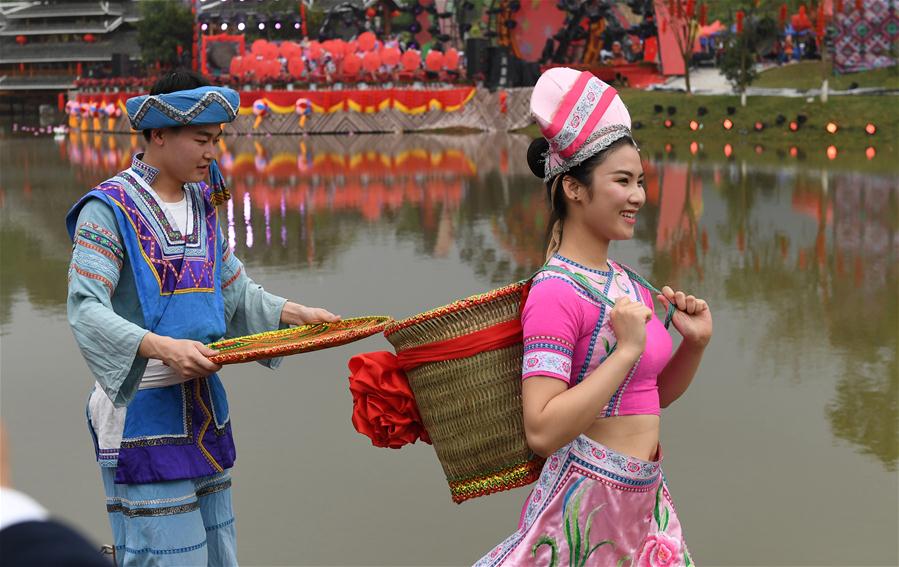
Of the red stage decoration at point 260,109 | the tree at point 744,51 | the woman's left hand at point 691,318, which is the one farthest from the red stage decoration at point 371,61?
the woman's left hand at point 691,318

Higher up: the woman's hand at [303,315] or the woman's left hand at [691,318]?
the woman's left hand at [691,318]

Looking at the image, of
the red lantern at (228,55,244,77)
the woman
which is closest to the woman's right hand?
the woman

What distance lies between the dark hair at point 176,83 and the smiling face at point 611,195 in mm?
1116

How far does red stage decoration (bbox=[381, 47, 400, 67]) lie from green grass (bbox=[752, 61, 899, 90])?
10.1m

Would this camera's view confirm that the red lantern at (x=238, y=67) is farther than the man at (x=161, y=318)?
Yes

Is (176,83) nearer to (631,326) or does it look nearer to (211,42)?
(631,326)

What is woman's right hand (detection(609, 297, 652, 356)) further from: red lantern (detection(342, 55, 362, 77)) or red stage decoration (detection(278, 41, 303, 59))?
red stage decoration (detection(278, 41, 303, 59))

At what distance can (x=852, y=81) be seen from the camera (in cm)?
3441

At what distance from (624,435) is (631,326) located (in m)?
0.27

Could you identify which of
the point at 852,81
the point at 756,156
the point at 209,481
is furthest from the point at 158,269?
the point at 852,81

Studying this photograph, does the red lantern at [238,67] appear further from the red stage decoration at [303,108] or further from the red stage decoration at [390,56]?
the red stage decoration at [390,56]

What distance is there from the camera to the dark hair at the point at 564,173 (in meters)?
2.62

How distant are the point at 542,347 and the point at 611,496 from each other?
369mm

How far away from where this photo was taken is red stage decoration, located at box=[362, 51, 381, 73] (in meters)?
33.7
